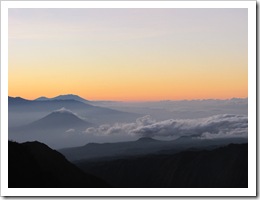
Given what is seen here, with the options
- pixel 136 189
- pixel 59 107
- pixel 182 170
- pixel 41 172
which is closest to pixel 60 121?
pixel 59 107

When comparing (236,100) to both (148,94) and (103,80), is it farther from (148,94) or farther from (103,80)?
(103,80)

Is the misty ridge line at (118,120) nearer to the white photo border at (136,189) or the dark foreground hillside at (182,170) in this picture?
the white photo border at (136,189)

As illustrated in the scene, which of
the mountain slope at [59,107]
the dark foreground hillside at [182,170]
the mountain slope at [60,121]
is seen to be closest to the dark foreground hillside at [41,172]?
the dark foreground hillside at [182,170]

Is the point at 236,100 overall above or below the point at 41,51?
below

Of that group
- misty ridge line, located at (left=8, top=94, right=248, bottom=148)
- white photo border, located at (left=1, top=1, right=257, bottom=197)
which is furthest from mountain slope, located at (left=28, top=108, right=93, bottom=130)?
white photo border, located at (left=1, top=1, right=257, bottom=197)

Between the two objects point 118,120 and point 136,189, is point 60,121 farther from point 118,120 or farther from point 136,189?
point 136,189

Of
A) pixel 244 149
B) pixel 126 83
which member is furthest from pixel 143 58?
pixel 244 149
